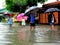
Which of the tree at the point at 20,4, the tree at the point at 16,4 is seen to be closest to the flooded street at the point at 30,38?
the tree at the point at 16,4

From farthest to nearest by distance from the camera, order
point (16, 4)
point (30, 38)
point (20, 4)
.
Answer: point (16, 4)
point (20, 4)
point (30, 38)

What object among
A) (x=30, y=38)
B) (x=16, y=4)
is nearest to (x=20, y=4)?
(x=16, y=4)

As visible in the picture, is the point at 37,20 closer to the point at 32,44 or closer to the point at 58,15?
the point at 58,15

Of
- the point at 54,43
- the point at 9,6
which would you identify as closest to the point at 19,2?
the point at 9,6

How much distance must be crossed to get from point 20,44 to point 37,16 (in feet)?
91.8

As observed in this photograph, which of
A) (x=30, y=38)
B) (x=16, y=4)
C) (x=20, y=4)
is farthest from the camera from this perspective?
(x=16, y=4)

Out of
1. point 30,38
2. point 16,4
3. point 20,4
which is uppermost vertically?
point 16,4

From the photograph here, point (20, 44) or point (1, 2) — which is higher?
point (1, 2)

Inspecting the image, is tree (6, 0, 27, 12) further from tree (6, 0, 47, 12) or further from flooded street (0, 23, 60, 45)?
flooded street (0, 23, 60, 45)

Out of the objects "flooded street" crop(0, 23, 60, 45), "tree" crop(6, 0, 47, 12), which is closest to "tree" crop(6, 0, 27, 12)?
"tree" crop(6, 0, 47, 12)

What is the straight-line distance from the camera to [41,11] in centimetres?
3934

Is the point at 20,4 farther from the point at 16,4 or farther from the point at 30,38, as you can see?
the point at 30,38

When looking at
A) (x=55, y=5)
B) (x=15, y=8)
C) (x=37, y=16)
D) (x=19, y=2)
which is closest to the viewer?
(x=55, y=5)

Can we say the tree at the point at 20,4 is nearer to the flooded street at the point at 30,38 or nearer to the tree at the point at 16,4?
the tree at the point at 16,4
